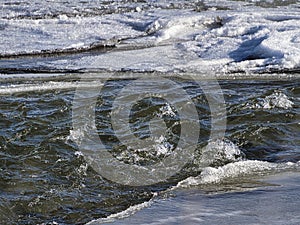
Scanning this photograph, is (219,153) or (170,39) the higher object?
(170,39)

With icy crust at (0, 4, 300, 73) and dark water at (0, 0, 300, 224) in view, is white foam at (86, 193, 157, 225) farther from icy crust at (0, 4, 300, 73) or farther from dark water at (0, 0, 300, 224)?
icy crust at (0, 4, 300, 73)

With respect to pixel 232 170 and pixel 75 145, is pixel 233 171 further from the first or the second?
pixel 75 145


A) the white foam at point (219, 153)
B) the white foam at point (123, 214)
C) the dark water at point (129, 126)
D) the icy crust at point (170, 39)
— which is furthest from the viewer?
the icy crust at point (170, 39)

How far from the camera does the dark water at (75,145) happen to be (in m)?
4.36

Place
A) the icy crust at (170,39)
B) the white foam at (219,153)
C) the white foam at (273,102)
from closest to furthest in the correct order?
1. the white foam at (219,153)
2. the white foam at (273,102)
3. the icy crust at (170,39)

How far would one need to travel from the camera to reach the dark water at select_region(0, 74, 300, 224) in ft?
14.3

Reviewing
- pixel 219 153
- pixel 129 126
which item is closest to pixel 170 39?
pixel 129 126

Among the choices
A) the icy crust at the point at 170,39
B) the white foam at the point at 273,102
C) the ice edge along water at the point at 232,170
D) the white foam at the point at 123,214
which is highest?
the icy crust at the point at 170,39

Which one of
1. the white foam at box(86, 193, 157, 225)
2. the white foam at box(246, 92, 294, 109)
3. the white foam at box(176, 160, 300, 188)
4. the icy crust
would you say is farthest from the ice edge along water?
the icy crust

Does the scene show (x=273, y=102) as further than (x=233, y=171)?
Yes

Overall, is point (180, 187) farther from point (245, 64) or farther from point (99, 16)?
point (99, 16)

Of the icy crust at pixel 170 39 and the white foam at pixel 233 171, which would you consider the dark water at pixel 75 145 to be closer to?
the white foam at pixel 233 171

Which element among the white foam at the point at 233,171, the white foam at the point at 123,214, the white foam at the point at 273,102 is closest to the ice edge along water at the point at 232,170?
the white foam at the point at 233,171

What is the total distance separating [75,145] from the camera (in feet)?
17.8
